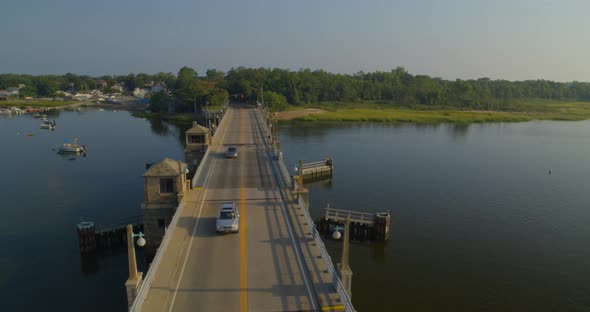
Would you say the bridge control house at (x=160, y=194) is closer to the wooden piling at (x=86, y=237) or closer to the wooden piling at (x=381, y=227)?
the wooden piling at (x=86, y=237)

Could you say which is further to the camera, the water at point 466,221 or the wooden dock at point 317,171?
the wooden dock at point 317,171

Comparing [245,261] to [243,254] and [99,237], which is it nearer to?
[243,254]

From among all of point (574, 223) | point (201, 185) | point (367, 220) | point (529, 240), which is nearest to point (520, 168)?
point (574, 223)

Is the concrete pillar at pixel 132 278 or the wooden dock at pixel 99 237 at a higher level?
the concrete pillar at pixel 132 278

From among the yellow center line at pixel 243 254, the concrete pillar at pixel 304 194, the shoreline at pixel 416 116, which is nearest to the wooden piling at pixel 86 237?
the yellow center line at pixel 243 254

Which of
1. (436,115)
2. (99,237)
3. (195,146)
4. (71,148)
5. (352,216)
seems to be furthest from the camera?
(436,115)

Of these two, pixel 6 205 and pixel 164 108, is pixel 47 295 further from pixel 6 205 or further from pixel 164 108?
pixel 164 108

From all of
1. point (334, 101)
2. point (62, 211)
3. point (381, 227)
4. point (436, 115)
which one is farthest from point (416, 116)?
point (62, 211)

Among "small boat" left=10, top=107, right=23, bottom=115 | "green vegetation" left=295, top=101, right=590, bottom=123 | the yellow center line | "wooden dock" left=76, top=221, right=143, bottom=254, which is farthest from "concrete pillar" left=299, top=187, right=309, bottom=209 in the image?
"small boat" left=10, top=107, right=23, bottom=115
